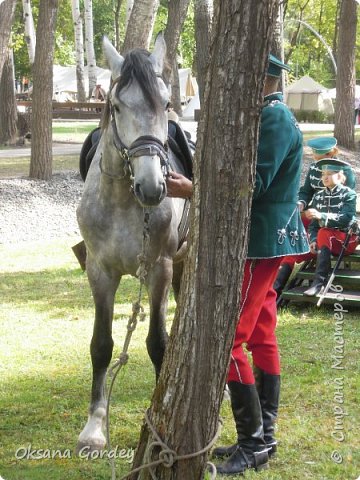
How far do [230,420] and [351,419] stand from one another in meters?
0.77

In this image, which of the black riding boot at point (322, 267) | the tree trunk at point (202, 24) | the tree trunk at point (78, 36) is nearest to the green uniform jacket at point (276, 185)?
the black riding boot at point (322, 267)

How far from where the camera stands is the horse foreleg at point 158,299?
527 centimetres

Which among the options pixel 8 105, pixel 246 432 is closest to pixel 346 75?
pixel 8 105

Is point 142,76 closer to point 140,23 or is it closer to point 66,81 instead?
point 140,23

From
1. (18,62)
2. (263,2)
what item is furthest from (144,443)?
(18,62)

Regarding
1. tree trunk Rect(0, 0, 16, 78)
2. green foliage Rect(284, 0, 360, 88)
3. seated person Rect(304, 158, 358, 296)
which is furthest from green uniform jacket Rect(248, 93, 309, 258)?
green foliage Rect(284, 0, 360, 88)

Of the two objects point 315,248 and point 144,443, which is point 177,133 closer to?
point 144,443

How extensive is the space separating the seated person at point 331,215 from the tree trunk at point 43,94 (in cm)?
748

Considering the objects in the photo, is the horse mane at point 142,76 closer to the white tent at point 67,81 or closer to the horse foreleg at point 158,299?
the horse foreleg at point 158,299

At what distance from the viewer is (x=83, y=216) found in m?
5.32

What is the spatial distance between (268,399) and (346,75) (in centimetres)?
1697

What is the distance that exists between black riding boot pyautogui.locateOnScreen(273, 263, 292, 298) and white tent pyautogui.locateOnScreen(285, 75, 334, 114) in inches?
1559

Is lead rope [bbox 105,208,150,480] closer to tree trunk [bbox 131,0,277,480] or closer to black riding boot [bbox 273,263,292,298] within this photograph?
tree trunk [bbox 131,0,277,480]

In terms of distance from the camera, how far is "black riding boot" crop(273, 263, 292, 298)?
8.80 metres
